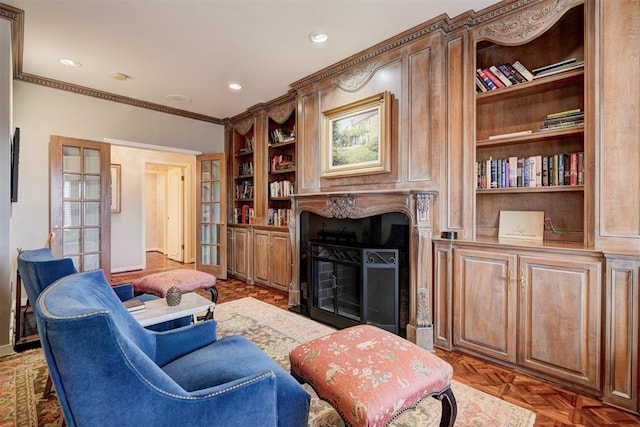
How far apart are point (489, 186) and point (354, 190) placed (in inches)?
47.8

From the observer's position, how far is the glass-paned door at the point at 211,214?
4.96 meters

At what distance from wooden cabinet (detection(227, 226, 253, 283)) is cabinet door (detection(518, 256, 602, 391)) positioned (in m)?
3.57

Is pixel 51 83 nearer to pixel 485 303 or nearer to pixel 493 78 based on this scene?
pixel 493 78

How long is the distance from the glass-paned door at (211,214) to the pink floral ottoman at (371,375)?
12.4ft

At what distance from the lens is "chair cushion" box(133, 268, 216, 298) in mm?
2703

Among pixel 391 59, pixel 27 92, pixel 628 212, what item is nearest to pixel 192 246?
pixel 27 92

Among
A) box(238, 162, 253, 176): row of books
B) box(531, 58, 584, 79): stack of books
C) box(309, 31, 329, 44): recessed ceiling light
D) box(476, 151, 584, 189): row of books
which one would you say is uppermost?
box(309, 31, 329, 44): recessed ceiling light

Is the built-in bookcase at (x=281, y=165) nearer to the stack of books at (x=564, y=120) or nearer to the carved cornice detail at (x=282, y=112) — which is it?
the carved cornice detail at (x=282, y=112)

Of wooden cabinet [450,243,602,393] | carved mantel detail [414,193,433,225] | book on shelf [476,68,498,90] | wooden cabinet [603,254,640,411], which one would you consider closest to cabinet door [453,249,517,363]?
wooden cabinet [450,243,602,393]

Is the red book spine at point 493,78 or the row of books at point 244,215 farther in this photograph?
the row of books at point 244,215

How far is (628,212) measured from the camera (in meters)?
1.82

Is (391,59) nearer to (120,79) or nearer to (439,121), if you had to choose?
(439,121)

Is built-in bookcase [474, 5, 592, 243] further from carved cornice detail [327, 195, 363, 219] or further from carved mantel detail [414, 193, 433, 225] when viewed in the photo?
carved cornice detail [327, 195, 363, 219]

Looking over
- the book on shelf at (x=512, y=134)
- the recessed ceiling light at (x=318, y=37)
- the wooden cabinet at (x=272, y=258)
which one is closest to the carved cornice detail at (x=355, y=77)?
the recessed ceiling light at (x=318, y=37)
